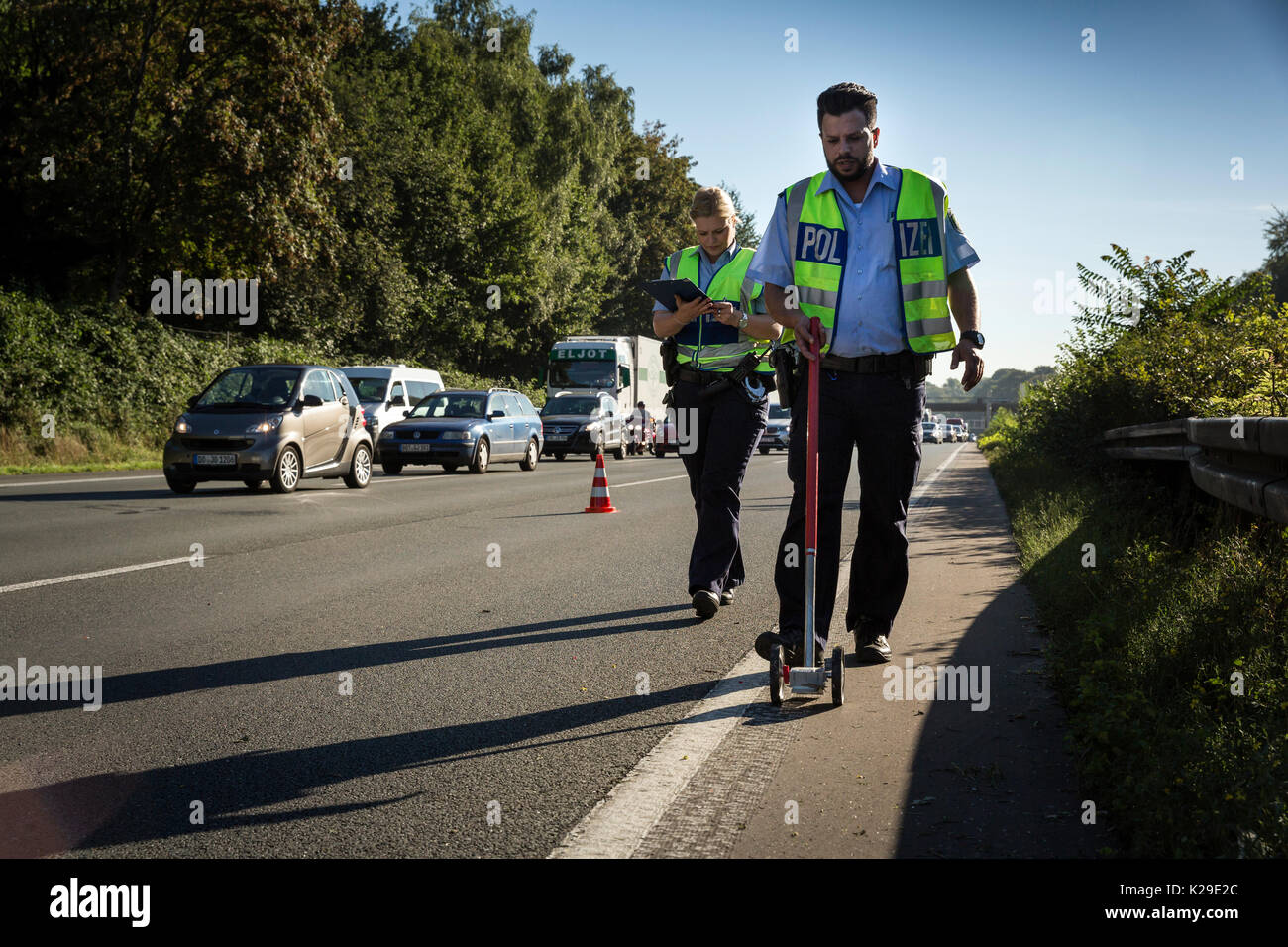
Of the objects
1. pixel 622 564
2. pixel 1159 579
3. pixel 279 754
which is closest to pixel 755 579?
pixel 622 564

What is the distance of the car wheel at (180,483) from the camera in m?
15.0

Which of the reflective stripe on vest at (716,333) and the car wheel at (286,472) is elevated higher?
the reflective stripe on vest at (716,333)

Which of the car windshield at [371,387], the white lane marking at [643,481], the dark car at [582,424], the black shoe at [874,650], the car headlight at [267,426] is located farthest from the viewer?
the dark car at [582,424]

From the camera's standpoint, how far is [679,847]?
3.16 meters

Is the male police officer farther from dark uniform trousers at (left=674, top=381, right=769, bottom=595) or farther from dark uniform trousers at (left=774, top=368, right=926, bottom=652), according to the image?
dark uniform trousers at (left=674, top=381, right=769, bottom=595)

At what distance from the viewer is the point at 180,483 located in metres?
15.1

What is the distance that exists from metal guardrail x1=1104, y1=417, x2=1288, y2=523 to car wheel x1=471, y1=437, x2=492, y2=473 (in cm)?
1623

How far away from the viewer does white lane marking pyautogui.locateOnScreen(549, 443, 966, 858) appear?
3.18m

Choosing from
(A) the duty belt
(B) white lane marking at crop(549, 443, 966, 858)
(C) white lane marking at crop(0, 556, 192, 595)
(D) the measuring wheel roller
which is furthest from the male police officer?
(C) white lane marking at crop(0, 556, 192, 595)

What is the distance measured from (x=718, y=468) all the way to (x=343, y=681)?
7.82 feet

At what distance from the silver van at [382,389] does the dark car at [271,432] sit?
632cm

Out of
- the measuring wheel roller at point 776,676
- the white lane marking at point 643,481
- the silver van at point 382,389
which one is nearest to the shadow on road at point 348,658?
the measuring wheel roller at point 776,676

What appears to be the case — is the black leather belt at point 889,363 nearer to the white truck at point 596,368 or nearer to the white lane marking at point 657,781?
the white lane marking at point 657,781

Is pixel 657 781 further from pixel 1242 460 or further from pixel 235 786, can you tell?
pixel 1242 460
